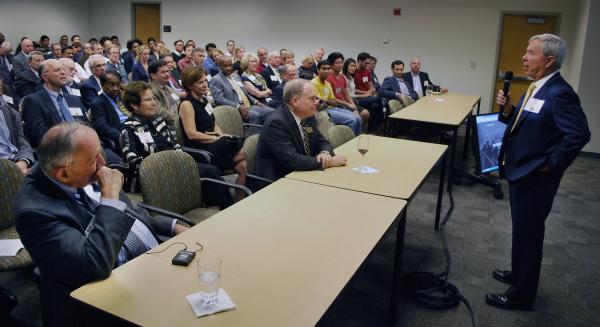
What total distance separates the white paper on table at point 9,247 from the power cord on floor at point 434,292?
2.27 meters

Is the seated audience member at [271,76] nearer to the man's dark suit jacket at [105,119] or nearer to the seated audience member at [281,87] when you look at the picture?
the seated audience member at [281,87]

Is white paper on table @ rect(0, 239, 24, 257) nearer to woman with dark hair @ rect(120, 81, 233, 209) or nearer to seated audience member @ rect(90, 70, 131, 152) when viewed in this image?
woman with dark hair @ rect(120, 81, 233, 209)

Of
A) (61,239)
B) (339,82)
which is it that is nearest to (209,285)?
→ (61,239)

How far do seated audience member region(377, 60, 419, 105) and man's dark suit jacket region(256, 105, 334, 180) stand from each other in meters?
4.46

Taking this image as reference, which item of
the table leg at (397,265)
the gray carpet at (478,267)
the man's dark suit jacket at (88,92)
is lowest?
the gray carpet at (478,267)

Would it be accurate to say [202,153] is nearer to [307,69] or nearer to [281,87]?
[281,87]

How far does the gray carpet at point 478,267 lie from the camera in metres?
2.79

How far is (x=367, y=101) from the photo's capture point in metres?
7.68

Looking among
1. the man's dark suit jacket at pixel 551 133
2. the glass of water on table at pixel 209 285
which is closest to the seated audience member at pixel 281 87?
the man's dark suit jacket at pixel 551 133

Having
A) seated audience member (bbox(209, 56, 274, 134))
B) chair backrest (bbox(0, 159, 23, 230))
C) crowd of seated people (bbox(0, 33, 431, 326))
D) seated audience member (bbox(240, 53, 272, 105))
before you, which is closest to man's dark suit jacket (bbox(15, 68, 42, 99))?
crowd of seated people (bbox(0, 33, 431, 326))

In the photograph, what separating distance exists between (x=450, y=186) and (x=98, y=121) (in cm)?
363

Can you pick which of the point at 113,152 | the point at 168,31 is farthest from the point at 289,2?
the point at 113,152

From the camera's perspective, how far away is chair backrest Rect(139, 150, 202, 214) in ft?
9.02

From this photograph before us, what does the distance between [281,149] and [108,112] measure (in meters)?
2.06
